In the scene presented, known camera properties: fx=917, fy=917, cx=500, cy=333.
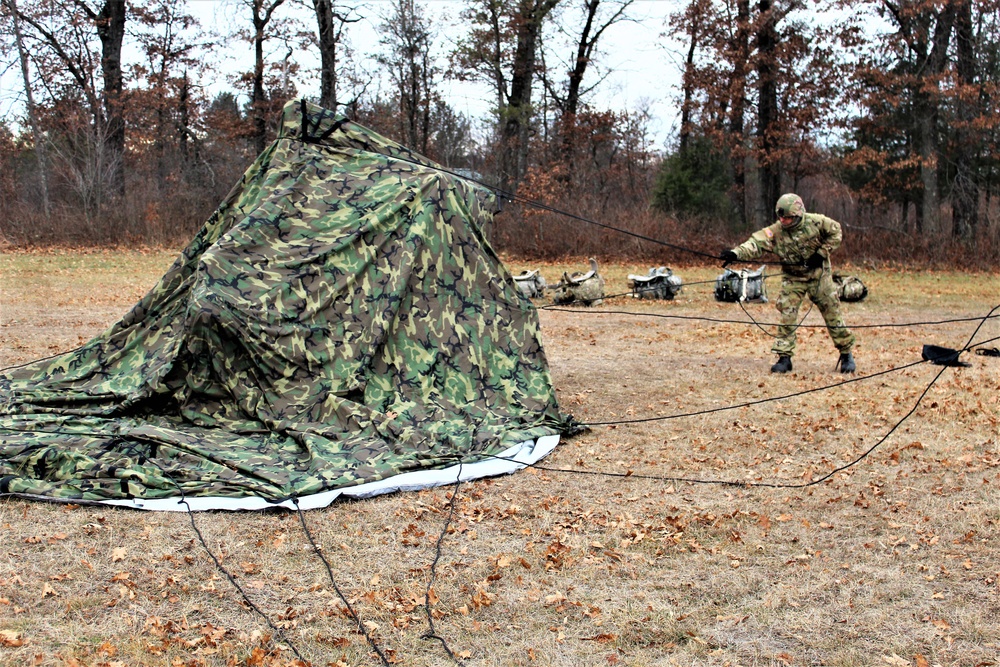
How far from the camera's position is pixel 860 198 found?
1085 inches

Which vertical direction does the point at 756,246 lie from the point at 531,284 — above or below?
above

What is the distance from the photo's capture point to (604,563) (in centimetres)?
482

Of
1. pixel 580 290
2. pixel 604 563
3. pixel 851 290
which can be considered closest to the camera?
pixel 604 563

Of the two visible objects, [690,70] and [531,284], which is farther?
[690,70]

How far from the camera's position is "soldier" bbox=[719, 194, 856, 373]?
909 cm

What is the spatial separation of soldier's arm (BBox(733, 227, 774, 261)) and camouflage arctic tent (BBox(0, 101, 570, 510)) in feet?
8.65

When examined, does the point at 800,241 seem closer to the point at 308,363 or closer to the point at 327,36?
the point at 308,363

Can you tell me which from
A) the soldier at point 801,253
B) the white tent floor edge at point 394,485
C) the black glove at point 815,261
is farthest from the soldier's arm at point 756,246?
the white tent floor edge at point 394,485

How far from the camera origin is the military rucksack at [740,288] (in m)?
15.9

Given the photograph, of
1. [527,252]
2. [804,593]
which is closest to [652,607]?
[804,593]

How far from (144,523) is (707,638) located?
314 centimetres

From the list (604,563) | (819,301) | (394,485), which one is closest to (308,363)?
(394,485)

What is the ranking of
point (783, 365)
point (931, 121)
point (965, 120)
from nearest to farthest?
1. point (783, 365)
2. point (965, 120)
3. point (931, 121)

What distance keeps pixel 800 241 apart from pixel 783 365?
4.58 ft
